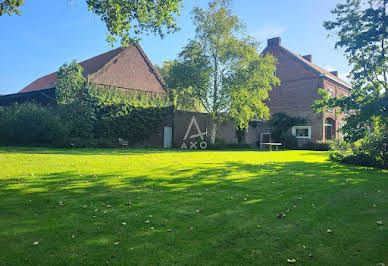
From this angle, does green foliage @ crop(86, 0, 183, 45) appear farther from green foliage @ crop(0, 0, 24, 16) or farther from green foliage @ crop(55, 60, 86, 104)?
green foliage @ crop(55, 60, 86, 104)

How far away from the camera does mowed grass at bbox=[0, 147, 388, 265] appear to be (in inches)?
113

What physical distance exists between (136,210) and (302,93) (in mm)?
28191

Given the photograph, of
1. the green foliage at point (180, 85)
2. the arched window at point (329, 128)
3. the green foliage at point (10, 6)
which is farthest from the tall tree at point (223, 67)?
the green foliage at point (10, 6)

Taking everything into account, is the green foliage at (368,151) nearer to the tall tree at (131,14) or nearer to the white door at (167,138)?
the tall tree at (131,14)

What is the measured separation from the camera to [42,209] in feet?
13.8

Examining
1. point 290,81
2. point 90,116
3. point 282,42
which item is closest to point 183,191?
point 90,116

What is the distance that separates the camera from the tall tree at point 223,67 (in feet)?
72.8

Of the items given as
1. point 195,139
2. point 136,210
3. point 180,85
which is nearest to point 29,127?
point 180,85

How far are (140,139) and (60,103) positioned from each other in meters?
6.20

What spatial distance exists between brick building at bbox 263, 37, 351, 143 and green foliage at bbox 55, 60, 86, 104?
2090 cm

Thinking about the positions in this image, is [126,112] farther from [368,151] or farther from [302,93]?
[302,93]

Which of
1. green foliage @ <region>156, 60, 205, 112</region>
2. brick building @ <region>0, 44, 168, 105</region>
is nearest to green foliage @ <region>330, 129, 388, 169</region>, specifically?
green foliage @ <region>156, 60, 205, 112</region>

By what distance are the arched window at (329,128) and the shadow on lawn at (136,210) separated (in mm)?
23222

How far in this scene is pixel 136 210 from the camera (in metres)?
4.31
